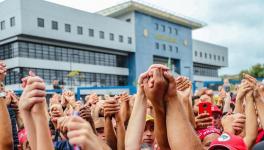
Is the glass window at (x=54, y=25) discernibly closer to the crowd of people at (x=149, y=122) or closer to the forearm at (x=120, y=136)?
the crowd of people at (x=149, y=122)

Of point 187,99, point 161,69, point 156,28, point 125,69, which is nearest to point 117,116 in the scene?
point 187,99

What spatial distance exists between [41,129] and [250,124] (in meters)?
1.68

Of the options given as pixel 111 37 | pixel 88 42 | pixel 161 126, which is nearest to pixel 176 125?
pixel 161 126

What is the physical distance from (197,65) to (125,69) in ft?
66.3

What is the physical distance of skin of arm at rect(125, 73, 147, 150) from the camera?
1987 millimetres

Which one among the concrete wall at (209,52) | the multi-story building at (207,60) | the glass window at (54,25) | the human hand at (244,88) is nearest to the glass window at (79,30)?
the glass window at (54,25)

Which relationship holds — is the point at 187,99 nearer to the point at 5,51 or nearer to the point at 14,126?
the point at 14,126

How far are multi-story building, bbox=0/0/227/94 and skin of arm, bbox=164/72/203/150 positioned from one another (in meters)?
37.2

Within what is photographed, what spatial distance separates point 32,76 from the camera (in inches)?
70.1

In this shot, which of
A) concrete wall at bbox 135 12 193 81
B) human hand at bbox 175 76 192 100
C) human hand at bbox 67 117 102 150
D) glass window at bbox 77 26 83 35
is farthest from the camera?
concrete wall at bbox 135 12 193 81

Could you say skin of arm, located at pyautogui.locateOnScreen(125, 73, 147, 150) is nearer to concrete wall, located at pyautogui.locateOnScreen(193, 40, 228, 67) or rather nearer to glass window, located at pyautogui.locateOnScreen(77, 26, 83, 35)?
glass window, located at pyautogui.locateOnScreen(77, 26, 83, 35)

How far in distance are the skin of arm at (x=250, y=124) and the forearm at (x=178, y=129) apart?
3.84ft

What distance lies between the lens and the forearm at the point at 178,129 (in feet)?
Result: 5.61

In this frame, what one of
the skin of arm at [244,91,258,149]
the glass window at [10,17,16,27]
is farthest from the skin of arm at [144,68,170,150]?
the glass window at [10,17,16,27]
